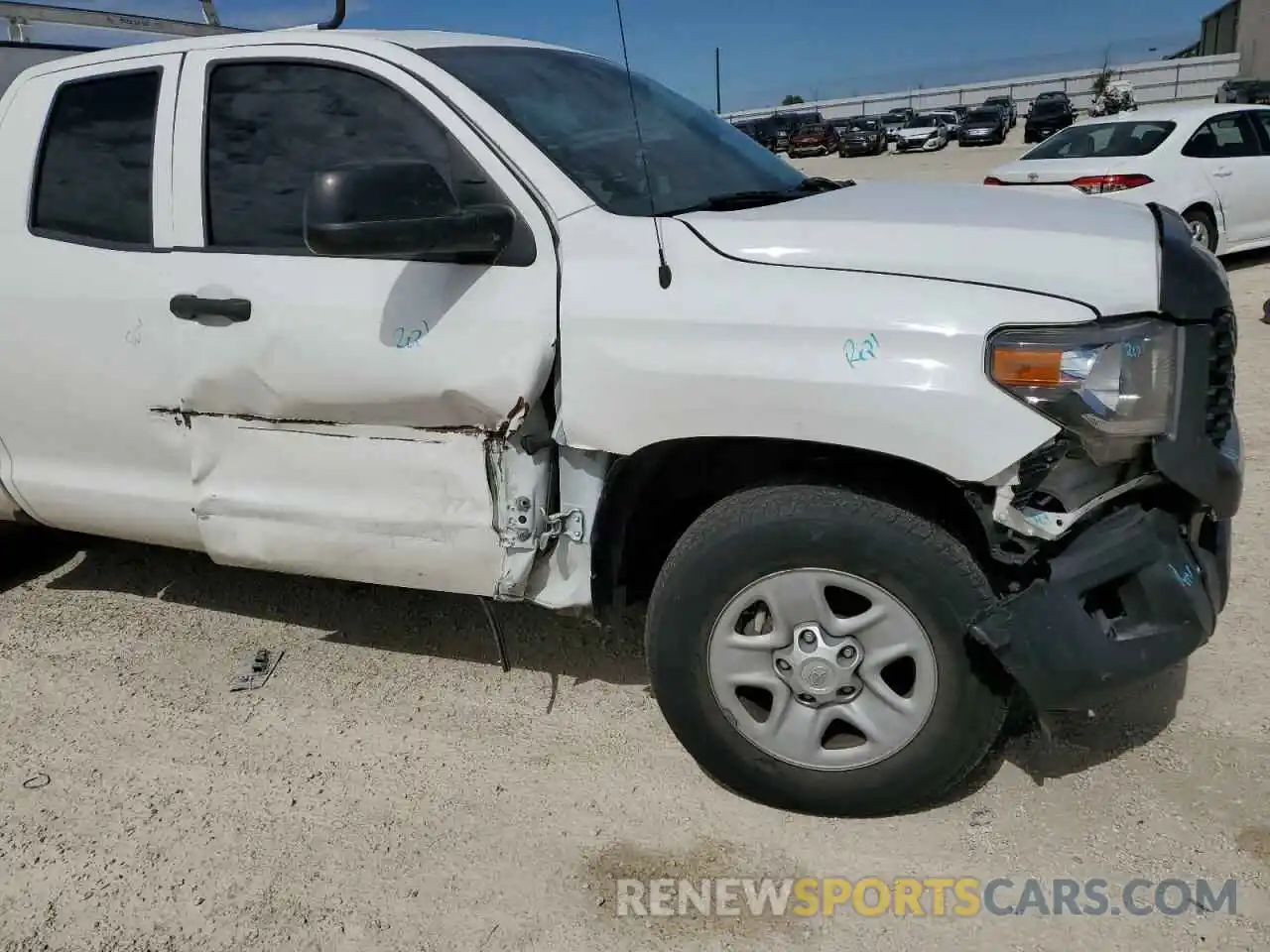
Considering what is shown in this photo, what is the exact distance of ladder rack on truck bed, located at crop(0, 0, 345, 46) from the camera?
13.7 ft

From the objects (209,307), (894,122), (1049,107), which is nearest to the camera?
(209,307)

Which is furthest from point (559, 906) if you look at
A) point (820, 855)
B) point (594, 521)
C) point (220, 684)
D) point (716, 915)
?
point (220, 684)

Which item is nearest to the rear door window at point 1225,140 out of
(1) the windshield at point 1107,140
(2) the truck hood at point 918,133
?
(1) the windshield at point 1107,140

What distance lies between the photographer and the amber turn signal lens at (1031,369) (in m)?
2.18

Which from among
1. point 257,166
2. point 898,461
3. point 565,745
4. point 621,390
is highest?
point 257,166

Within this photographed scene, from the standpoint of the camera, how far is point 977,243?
93.7 inches

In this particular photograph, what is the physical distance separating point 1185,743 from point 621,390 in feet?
6.12

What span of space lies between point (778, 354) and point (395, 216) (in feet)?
3.15

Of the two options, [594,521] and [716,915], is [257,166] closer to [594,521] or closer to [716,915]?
[594,521]

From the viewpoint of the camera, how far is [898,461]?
2.46m

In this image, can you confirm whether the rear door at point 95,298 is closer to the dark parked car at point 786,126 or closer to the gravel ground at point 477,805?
the gravel ground at point 477,805

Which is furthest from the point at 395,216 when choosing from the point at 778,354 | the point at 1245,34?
the point at 1245,34

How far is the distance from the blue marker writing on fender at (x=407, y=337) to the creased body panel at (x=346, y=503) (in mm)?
251

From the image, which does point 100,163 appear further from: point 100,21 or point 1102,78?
point 1102,78
